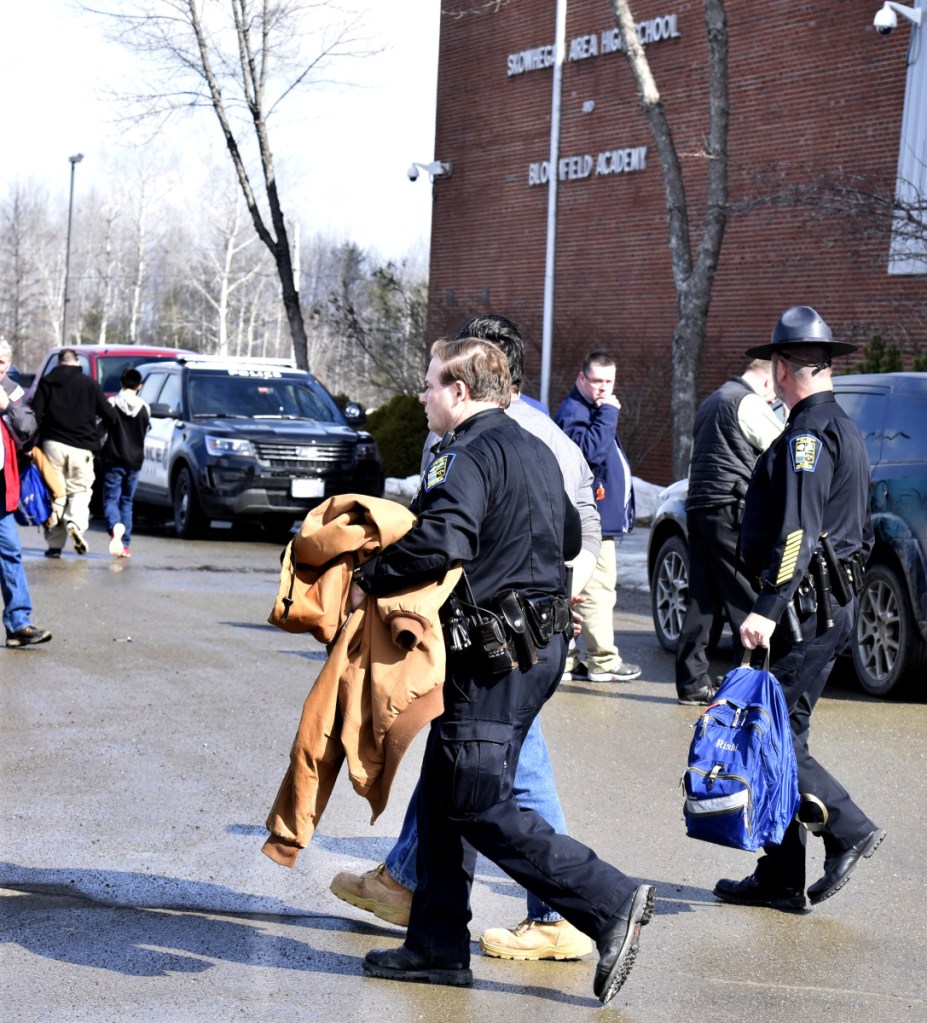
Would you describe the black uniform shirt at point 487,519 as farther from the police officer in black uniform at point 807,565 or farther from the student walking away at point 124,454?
the student walking away at point 124,454

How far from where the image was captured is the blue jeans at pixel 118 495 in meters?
15.4

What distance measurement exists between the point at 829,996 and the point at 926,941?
0.65 m

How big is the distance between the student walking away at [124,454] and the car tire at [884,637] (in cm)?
819

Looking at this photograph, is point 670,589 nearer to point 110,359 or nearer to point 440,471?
point 440,471

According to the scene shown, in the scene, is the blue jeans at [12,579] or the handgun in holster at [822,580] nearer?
the handgun in holster at [822,580]

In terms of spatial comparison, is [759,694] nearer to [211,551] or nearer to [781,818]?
[781,818]

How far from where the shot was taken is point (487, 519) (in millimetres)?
4133

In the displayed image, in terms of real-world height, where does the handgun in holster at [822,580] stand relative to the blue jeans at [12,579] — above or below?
above

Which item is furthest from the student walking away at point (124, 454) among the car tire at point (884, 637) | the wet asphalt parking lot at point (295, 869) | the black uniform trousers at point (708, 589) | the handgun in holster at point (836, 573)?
the handgun in holster at point (836, 573)

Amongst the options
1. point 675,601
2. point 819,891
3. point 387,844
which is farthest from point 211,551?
point 819,891

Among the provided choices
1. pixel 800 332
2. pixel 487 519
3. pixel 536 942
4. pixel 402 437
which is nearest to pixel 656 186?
pixel 402 437

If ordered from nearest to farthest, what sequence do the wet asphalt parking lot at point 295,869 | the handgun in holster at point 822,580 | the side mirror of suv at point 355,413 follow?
the wet asphalt parking lot at point 295,869 < the handgun in holster at point 822,580 < the side mirror of suv at point 355,413

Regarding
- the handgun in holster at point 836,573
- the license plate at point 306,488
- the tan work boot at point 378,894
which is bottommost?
the tan work boot at point 378,894

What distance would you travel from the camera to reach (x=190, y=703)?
828cm
